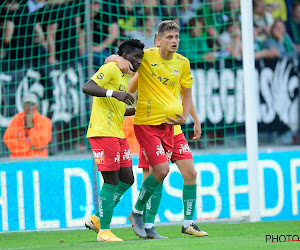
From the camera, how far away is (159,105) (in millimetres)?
5754

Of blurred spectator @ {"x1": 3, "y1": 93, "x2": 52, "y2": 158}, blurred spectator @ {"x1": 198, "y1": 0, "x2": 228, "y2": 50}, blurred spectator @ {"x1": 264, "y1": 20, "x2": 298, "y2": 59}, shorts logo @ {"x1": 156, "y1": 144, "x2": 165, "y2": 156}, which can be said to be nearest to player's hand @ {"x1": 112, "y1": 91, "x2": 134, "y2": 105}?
shorts logo @ {"x1": 156, "y1": 144, "x2": 165, "y2": 156}

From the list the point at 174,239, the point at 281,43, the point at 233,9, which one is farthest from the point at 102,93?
the point at 281,43

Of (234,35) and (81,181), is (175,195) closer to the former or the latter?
(81,181)

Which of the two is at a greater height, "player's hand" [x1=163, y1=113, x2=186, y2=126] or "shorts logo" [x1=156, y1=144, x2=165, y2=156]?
"player's hand" [x1=163, y1=113, x2=186, y2=126]

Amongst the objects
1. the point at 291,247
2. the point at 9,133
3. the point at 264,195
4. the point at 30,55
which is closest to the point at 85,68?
the point at 30,55

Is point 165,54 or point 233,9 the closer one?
point 165,54

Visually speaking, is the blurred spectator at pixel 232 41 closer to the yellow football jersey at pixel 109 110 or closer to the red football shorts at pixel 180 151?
the red football shorts at pixel 180 151

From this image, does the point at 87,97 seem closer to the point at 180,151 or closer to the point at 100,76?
the point at 180,151

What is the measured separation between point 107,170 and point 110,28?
4.06 m

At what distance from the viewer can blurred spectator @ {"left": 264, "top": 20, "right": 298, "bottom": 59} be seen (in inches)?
413

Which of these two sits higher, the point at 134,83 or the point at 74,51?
the point at 74,51

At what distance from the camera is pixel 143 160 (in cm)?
632

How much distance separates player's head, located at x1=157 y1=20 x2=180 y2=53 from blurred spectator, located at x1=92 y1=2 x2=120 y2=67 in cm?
316

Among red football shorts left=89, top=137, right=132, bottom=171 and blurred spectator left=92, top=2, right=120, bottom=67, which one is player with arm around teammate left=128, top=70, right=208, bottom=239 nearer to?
red football shorts left=89, top=137, right=132, bottom=171
